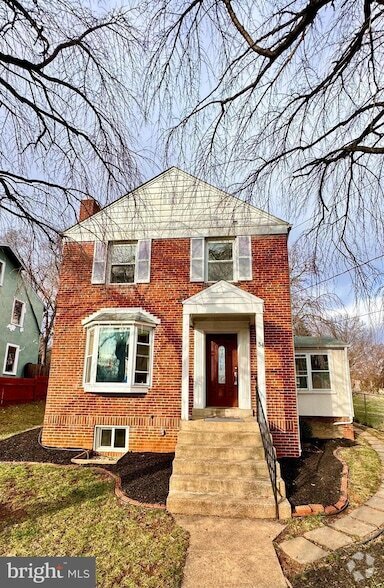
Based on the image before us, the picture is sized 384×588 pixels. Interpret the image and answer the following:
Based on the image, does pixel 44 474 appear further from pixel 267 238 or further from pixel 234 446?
pixel 267 238

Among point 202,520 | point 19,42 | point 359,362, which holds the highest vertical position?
point 19,42

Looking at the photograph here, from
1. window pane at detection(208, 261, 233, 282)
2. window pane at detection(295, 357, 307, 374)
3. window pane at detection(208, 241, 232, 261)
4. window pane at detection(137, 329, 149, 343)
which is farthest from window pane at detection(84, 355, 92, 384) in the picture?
window pane at detection(295, 357, 307, 374)

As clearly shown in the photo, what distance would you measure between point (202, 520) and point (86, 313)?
20.5ft

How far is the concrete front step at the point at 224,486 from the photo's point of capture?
559 centimetres

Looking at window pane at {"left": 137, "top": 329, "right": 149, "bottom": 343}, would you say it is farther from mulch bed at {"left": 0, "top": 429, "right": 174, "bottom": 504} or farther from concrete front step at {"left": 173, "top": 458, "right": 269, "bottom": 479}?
concrete front step at {"left": 173, "top": 458, "right": 269, "bottom": 479}

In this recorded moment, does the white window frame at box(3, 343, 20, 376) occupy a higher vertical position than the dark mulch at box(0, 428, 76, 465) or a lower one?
higher

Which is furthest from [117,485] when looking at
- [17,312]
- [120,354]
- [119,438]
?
[17,312]

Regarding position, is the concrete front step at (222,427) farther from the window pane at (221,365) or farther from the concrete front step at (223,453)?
the window pane at (221,365)

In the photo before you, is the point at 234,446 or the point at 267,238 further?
the point at 267,238

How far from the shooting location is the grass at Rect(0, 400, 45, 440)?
1141cm

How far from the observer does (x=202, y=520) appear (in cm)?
513

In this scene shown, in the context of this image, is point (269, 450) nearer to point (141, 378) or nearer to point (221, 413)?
point (221, 413)

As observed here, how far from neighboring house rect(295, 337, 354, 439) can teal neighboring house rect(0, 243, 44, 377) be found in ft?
41.2

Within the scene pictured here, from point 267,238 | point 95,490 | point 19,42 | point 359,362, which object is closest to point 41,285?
point 19,42
